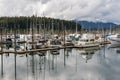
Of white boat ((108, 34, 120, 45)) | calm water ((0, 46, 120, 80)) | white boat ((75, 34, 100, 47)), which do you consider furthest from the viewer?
white boat ((108, 34, 120, 45))

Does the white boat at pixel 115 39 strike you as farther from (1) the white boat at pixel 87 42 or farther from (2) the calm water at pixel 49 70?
(2) the calm water at pixel 49 70

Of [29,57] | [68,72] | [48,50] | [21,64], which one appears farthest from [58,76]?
[48,50]

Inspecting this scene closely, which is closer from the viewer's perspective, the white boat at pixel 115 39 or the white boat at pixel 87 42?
the white boat at pixel 87 42

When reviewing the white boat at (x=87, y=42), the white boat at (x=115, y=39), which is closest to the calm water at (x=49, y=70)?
the white boat at (x=87, y=42)

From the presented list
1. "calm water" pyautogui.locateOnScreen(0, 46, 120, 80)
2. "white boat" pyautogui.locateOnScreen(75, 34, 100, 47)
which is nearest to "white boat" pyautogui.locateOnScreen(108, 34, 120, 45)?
"white boat" pyautogui.locateOnScreen(75, 34, 100, 47)

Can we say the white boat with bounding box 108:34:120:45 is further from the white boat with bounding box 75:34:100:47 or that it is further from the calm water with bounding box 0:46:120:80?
the calm water with bounding box 0:46:120:80

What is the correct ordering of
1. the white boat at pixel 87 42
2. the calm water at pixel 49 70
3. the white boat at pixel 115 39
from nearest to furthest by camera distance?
the calm water at pixel 49 70 → the white boat at pixel 87 42 → the white boat at pixel 115 39

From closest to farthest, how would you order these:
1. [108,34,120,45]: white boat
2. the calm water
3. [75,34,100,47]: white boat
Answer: the calm water → [75,34,100,47]: white boat → [108,34,120,45]: white boat

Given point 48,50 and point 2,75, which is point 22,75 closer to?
point 2,75

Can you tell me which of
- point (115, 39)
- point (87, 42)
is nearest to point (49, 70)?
point (87, 42)

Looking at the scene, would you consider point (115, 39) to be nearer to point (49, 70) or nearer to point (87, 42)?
point (87, 42)

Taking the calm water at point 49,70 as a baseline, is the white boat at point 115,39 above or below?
above

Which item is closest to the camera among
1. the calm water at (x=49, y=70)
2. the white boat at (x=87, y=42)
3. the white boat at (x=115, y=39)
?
the calm water at (x=49, y=70)

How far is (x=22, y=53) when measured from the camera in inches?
3253
